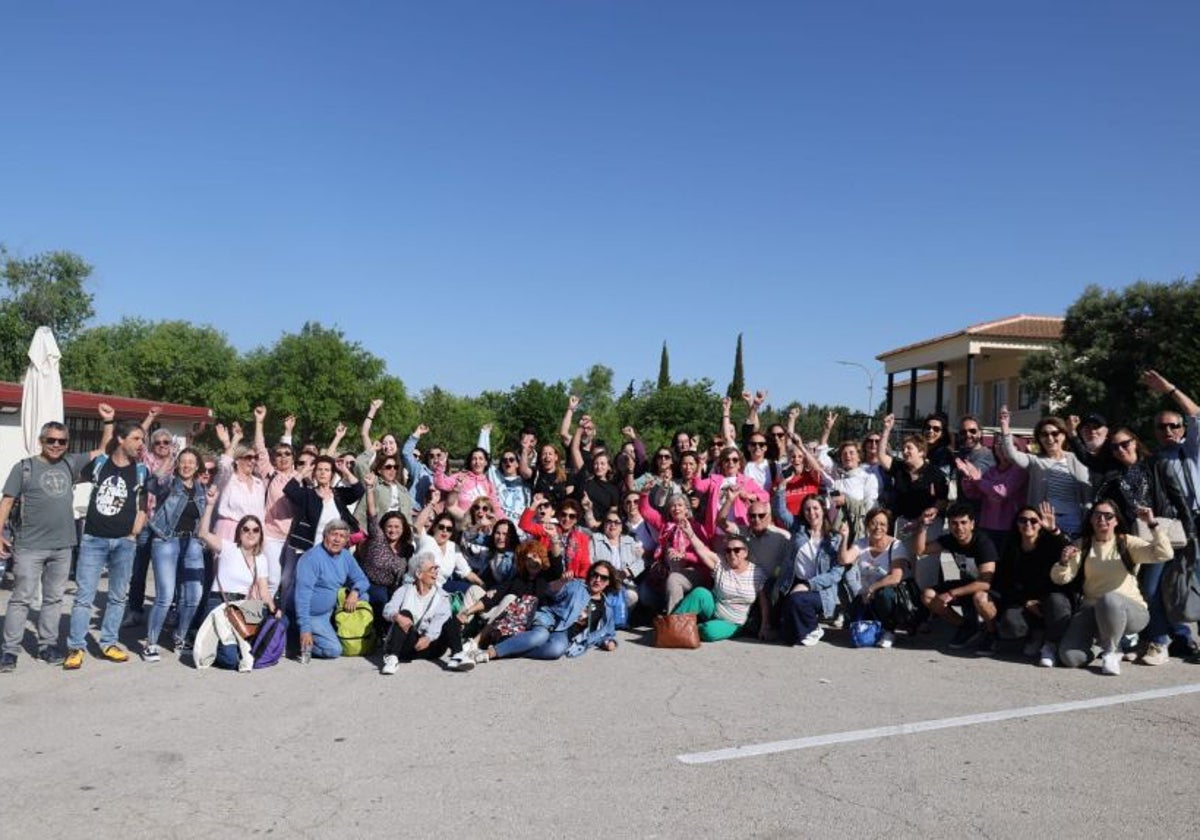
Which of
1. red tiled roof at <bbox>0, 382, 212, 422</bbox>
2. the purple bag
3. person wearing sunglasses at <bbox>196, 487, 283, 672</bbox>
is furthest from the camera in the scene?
red tiled roof at <bbox>0, 382, 212, 422</bbox>

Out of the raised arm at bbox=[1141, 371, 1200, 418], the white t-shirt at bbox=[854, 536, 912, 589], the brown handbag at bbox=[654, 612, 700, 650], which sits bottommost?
the brown handbag at bbox=[654, 612, 700, 650]

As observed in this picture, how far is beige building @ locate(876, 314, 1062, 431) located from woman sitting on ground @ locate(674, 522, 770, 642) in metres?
35.2

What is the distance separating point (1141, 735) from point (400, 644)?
5041 millimetres

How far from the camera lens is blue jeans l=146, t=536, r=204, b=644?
288 inches

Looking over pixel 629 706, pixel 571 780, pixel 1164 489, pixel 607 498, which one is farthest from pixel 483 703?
pixel 1164 489

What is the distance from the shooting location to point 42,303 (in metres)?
60.7

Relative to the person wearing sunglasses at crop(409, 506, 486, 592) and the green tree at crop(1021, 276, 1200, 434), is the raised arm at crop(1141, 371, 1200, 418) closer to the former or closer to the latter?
the person wearing sunglasses at crop(409, 506, 486, 592)

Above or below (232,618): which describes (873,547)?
above

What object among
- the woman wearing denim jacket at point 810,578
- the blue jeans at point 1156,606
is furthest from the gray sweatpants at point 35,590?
the blue jeans at point 1156,606

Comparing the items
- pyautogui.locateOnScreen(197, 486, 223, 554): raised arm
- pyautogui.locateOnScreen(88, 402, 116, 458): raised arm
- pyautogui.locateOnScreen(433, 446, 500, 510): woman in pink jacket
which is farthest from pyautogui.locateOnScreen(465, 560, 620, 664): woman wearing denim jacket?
pyautogui.locateOnScreen(88, 402, 116, 458): raised arm

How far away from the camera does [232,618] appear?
23.2 ft

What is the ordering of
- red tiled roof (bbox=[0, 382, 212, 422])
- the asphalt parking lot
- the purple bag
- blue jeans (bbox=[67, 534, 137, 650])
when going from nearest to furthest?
1. the asphalt parking lot
2. blue jeans (bbox=[67, 534, 137, 650])
3. the purple bag
4. red tiled roof (bbox=[0, 382, 212, 422])

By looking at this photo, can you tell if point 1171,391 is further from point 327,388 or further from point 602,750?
point 327,388

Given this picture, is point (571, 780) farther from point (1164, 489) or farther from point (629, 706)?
point (1164, 489)
